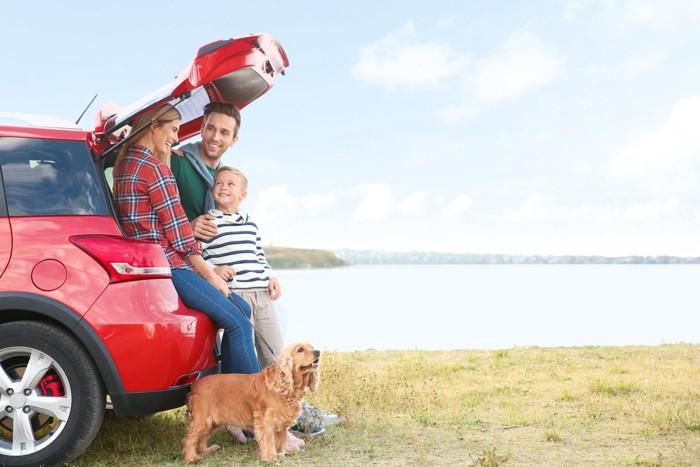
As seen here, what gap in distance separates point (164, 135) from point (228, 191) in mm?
577

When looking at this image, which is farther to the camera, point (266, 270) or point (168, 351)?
point (266, 270)

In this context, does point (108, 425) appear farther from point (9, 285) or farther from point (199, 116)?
point (199, 116)

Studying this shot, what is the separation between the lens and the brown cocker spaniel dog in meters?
4.69

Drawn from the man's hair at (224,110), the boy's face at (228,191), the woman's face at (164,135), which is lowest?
the boy's face at (228,191)

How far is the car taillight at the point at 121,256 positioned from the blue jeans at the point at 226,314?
0.31 metres

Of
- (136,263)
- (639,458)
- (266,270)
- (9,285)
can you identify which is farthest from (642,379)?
(9,285)

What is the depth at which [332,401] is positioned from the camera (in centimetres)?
696

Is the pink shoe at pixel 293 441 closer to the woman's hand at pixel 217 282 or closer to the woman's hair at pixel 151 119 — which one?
the woman's hand at pixel 217 282

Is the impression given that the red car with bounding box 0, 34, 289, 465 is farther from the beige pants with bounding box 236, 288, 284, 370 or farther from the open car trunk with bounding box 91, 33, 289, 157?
the beige pants with bounding box 236, 288, 284, 370

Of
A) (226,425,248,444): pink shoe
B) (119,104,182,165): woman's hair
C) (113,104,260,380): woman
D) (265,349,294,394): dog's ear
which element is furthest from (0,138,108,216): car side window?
(226,425,248,444): pink shoe

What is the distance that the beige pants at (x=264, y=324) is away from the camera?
5.25m

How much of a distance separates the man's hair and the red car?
3.84ft

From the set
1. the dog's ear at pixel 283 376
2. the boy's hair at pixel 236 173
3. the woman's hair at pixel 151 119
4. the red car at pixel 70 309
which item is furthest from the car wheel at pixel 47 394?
the boy's hair at pixel 236 173

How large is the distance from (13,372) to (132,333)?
75 cm
